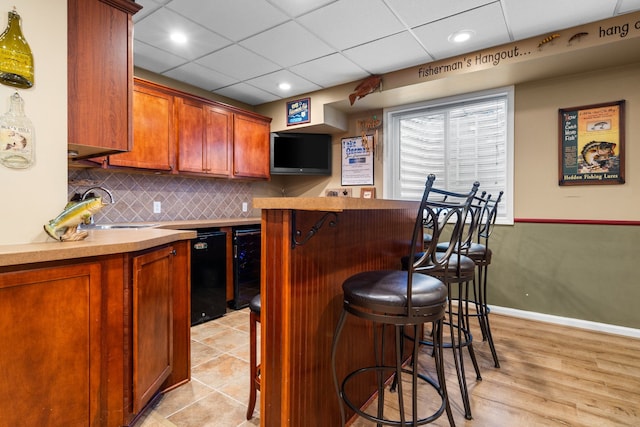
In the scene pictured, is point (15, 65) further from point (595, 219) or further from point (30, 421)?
point (595, 219)

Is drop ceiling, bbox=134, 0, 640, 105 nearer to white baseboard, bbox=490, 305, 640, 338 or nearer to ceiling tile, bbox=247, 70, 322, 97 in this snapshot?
ceiling tile, bbox=247, 70, 322, 97

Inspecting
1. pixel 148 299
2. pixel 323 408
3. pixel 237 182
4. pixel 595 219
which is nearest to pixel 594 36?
pixel 595 219

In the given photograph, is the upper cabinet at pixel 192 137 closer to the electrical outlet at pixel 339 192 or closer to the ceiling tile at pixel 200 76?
the ceiling tile at pixel 200 76

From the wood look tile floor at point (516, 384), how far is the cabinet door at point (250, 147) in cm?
211

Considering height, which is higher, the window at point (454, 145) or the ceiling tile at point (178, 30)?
the ceiling tile at point (178, 30)

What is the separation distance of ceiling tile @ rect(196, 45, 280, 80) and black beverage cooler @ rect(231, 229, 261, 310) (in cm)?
172

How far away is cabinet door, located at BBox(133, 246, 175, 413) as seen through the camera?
148 cm

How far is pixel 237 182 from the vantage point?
14.8 ft

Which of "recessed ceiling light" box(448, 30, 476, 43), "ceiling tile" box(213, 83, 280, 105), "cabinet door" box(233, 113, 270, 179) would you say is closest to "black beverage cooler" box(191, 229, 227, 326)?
"cabinet door" box(233, 113, 270, 179)

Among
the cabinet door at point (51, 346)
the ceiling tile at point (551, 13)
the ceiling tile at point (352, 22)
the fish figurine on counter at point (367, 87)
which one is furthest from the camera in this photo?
the fish figurine on counter at point (367, 87)

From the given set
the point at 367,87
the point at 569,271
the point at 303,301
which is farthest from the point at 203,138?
the point at 569,271

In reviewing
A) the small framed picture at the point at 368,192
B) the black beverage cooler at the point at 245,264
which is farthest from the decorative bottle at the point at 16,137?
the small framed picture at the point at 368,192

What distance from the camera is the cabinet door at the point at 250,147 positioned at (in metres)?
4.07

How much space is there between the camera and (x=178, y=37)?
283 centimetres
